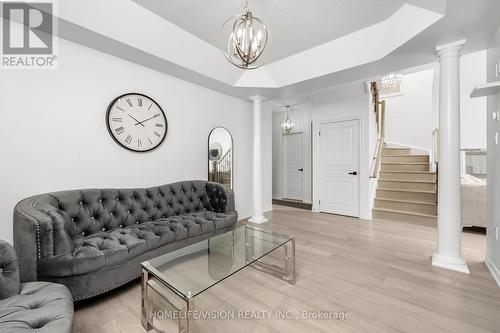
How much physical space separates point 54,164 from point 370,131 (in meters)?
4.99

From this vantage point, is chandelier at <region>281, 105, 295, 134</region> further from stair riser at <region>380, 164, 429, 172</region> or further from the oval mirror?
stair riser at <region>380, 164, 429, 172</region>

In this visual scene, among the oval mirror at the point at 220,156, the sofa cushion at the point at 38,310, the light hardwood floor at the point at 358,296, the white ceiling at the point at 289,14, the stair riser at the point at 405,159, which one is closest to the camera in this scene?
the sofa cushion at the point at 38,310

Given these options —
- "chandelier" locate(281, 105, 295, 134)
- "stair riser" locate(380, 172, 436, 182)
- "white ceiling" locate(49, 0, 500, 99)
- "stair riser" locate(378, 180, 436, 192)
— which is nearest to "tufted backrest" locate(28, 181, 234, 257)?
"white ceiling" locate(49, 0, 500, 99)

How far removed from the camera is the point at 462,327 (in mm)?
1430

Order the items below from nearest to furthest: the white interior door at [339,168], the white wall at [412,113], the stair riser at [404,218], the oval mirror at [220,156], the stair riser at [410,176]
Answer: the oval mirror at [220,156] → the stair riser at [404,218] → the white interior door at [339,168] → the stair riser at [410,176] → the white wall at [412,113]

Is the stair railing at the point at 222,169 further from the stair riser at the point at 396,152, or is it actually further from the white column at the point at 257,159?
the stair riser at the point at 396,152

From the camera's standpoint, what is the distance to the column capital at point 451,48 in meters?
2.14

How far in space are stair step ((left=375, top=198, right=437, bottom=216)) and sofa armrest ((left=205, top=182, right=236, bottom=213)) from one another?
11.2ft

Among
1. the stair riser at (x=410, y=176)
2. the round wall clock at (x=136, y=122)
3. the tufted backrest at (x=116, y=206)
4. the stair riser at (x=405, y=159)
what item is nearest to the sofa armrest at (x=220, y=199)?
the tufted backrest at (x=116, y=206)

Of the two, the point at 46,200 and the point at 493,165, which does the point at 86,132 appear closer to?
the point at 46,200

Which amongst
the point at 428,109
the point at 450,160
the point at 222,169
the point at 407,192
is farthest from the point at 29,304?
the point at 428,109

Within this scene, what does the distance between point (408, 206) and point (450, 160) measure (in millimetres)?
2396

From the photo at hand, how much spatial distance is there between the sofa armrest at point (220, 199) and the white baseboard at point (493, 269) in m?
2.85

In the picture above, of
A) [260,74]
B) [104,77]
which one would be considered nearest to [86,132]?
[104,77]
